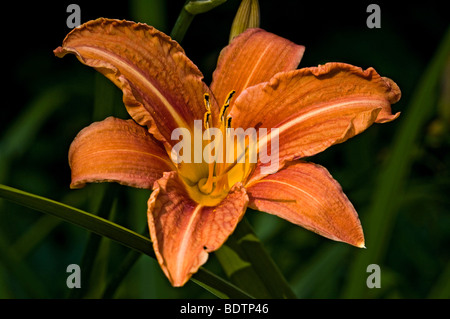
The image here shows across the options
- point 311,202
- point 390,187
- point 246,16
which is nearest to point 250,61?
point 246,16

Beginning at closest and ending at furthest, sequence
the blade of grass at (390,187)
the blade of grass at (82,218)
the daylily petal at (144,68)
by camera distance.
→ the blade of grass at (82,218)
the daylily petal at (144,68)
the blade of grass at (390,187)

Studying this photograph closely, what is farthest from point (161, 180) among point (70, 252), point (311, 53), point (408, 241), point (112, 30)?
point (311, 53)

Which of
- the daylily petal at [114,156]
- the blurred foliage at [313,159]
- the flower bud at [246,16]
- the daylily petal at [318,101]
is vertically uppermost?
the flower bud at [246,16]

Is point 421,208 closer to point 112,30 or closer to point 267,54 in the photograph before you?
point 267,54

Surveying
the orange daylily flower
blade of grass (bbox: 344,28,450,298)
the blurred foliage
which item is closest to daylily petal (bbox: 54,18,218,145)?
the orange daylily flower

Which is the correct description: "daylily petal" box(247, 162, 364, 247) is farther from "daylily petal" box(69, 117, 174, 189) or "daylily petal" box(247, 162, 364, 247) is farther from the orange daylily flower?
"daylily petal" box(69, 117, 174, 189)

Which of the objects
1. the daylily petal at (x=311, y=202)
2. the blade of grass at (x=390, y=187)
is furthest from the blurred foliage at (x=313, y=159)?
the daylily petal at (x=311, y=202)

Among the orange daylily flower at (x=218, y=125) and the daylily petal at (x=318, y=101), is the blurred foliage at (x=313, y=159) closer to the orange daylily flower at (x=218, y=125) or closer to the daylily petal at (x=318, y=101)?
the orange daylily flower at (x=218, y=125)

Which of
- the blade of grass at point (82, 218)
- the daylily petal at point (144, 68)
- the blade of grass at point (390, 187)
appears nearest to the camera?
the blade of grass at point (82, 218)

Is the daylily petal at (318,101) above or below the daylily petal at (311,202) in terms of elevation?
above
